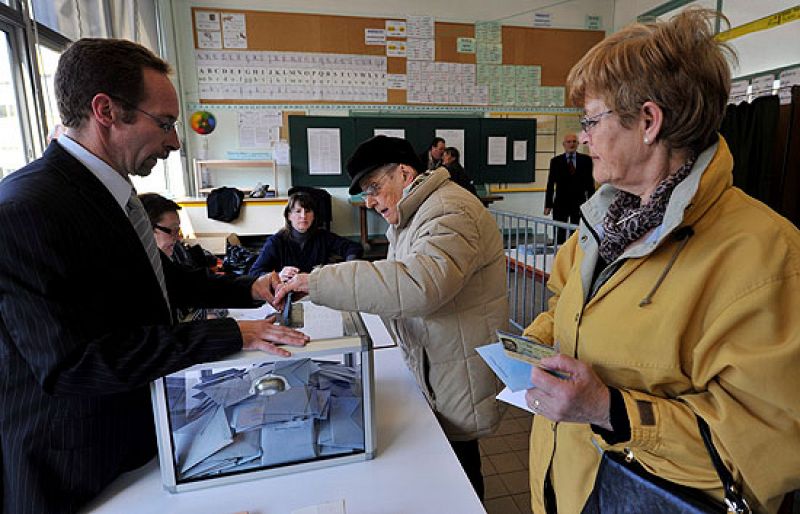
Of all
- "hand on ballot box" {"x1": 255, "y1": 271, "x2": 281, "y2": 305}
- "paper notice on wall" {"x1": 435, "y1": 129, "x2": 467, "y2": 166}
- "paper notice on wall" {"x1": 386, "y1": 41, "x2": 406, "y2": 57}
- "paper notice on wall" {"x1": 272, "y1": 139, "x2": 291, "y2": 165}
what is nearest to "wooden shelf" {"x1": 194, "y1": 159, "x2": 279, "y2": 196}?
"paper notice on wall" {"x1": 272, "y1": 139, "x2": 291, "y2": 165}

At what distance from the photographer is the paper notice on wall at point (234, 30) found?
6.28 meters

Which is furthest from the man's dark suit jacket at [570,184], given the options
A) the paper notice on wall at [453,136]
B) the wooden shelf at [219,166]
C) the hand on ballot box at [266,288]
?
the hand on ballot box at [266,288]

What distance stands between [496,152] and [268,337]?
6.72m

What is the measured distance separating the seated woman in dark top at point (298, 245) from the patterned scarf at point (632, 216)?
8.29 feet

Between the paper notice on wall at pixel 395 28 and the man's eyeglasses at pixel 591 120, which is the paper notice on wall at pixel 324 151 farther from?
the man's eyeglasses at pixel 591 120

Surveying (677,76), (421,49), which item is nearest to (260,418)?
(677,76)

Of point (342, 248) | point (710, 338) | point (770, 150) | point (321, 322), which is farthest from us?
point (770, 150)

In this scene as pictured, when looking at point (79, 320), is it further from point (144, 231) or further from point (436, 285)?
point (436, 285)

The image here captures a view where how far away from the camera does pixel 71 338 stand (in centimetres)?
78

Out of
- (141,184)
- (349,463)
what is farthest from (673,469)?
(141,184)

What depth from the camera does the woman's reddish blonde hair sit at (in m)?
0.82

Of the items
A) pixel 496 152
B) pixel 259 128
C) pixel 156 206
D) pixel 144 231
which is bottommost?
pixel 156 206

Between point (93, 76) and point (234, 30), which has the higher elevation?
point (234, 30)

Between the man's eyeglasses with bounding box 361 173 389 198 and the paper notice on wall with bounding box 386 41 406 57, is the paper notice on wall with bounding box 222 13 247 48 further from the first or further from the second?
the man's eyeglasses with bounding box 361 173 389 198
